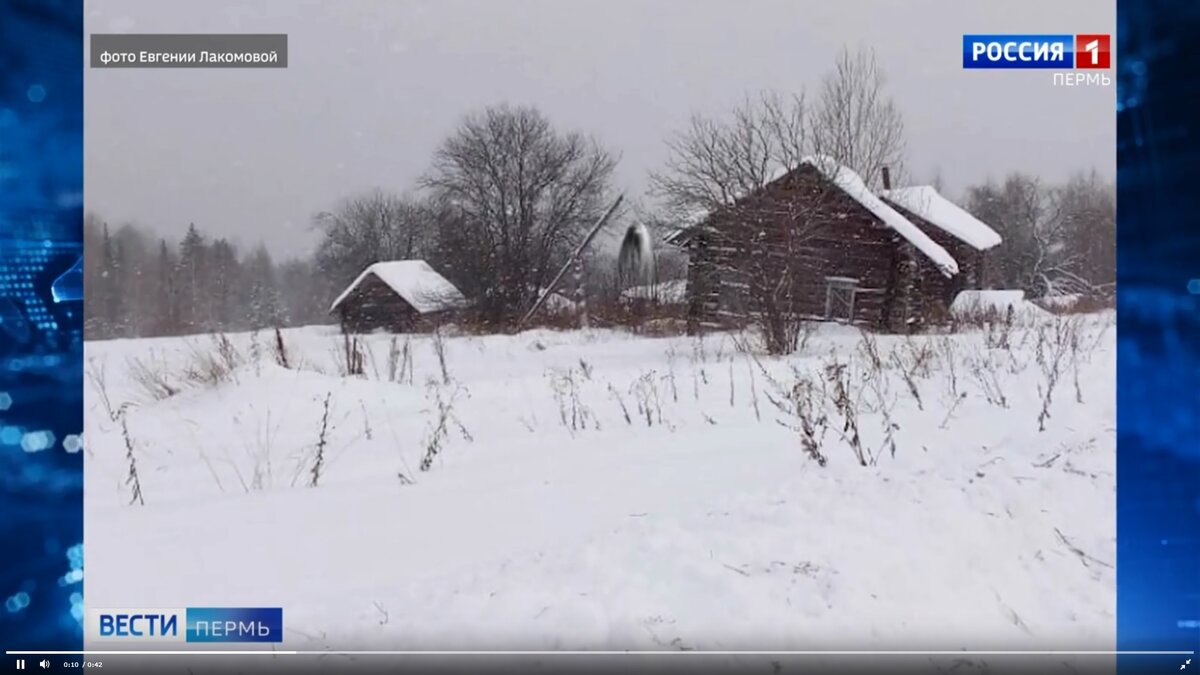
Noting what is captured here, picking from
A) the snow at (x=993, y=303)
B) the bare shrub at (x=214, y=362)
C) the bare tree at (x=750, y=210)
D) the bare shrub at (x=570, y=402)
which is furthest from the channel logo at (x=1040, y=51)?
the bare shrub at (x=214, y=362)

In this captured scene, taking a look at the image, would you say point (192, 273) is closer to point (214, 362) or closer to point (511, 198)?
point (214, 362)

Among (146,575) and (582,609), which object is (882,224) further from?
(146,575)

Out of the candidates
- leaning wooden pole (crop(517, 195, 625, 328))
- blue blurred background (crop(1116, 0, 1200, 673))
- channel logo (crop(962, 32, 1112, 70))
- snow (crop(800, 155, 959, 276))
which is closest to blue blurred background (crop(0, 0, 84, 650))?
leaning wooden pole (crop(517, 195, 625, 328))

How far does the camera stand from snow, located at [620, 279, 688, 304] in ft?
7.89

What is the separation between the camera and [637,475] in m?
2.08

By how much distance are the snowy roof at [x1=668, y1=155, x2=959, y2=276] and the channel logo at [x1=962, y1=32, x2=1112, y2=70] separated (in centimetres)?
51

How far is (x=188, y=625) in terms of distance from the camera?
74.0 inches

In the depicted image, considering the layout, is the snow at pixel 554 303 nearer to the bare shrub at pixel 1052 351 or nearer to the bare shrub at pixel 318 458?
the bare shrub at pixel 318 458

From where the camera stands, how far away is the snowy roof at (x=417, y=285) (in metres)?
2.14

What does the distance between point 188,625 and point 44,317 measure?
3.20 feet

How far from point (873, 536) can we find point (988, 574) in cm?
31

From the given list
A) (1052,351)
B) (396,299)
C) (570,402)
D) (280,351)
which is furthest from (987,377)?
(280,351)

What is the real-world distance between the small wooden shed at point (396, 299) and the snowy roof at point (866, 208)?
2.75 ft

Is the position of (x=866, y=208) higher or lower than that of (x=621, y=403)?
higher
